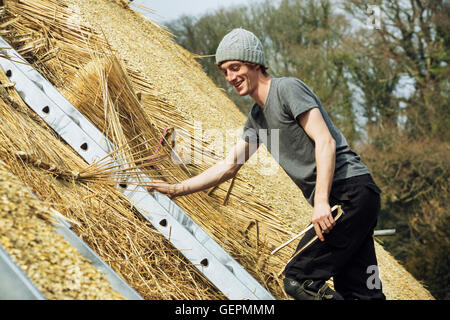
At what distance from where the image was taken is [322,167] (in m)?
1.48

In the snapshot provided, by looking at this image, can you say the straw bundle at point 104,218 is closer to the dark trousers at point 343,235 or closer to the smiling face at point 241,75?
the dark trousers at point 343,235

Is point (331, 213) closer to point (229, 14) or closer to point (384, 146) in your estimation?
point (384, 146)

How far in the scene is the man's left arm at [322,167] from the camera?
148cm

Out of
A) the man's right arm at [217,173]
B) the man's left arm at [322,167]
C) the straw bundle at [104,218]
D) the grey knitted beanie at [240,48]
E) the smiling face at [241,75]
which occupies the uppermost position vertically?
the grey knitted beanie at [240,48]

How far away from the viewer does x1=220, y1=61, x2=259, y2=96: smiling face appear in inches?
64.1

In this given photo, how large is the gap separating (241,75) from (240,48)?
0.33 feet

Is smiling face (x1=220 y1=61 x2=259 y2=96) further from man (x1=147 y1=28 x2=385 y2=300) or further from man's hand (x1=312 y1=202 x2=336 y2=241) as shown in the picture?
man's hand (x1=312 y1=202 x2=336 y2=241)

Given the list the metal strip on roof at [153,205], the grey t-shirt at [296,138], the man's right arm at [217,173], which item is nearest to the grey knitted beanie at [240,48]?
the grey t-shirt at [296,138]

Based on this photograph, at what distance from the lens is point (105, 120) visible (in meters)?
1.65

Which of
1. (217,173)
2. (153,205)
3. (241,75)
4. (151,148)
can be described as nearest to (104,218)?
(153,205)

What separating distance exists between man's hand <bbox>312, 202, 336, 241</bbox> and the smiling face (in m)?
0.51

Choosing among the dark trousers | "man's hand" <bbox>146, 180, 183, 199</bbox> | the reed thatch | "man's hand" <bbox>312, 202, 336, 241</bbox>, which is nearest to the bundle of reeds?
the reed thatch

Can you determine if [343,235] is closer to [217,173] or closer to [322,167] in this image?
[322,167]
